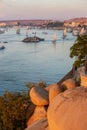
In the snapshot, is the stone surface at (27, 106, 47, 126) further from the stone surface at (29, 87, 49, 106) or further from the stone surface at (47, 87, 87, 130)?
the stone surface at (47, 87, 87, 130)

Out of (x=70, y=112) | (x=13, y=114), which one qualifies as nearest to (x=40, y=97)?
(x=13, y=114)

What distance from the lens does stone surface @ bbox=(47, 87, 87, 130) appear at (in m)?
2.54

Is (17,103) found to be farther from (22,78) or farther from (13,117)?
(22,78)

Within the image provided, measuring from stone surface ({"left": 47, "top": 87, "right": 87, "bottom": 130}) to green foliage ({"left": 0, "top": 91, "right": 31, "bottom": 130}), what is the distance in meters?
7.90

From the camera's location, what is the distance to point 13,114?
11273 millimetres

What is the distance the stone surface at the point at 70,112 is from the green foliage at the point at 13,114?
7897mm

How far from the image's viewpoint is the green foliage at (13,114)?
1069 cm

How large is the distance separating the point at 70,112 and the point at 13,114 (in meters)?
8.82

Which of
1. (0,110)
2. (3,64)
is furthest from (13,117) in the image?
(3,64)

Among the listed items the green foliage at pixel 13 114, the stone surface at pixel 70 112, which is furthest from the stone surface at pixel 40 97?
the stone surface at pixel 70 112

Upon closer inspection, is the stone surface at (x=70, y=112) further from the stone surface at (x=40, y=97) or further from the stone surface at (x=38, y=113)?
the stone surface at (x=38, y=113)

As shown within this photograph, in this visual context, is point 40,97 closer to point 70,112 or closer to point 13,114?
point 13,114

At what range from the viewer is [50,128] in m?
2.69

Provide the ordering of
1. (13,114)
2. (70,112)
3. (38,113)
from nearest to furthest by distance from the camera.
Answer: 1. (70,112)
2. (38,113)
3. (13,114)
